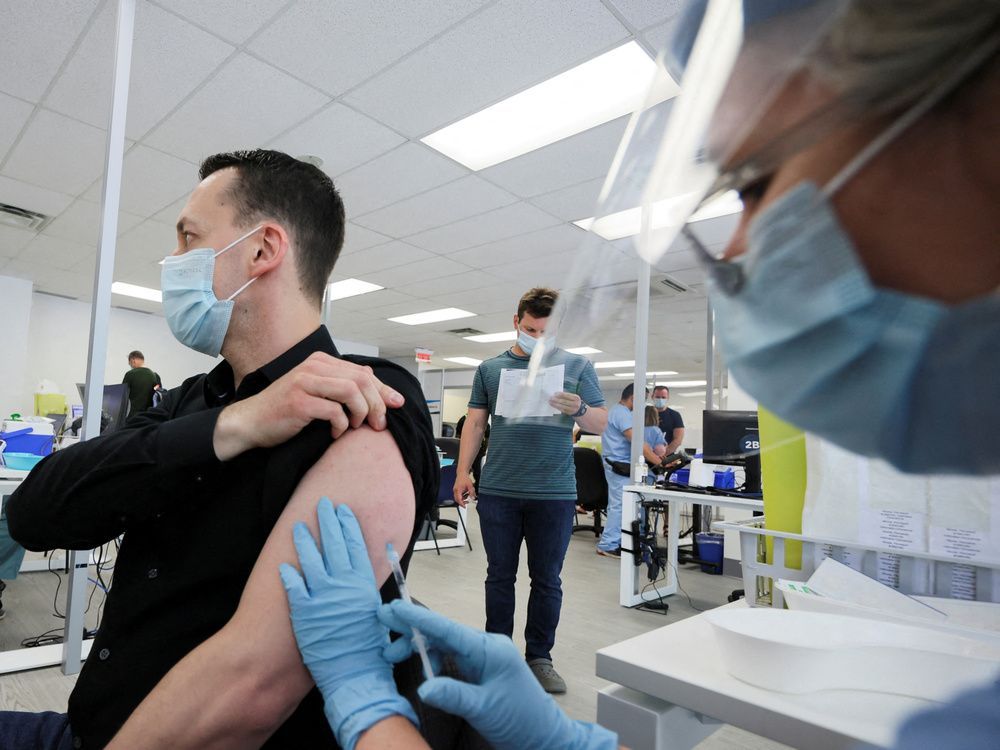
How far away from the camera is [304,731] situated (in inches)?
26.3

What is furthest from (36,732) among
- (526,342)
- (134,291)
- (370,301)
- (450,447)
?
(134,291)

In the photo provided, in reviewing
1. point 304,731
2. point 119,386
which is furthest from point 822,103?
point 119,386

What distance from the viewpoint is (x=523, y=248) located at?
16.1 feet

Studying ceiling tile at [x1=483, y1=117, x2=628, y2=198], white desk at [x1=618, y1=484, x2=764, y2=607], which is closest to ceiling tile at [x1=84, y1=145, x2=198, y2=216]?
ceiling tile at [x1=483, y1=117, x2=628, y2=198]

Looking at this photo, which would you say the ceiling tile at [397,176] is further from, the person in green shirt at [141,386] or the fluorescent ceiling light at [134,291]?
the fluorescent ceiling light at [134,291]

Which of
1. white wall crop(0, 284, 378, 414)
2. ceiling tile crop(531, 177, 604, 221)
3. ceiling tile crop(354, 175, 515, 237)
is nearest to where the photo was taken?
ceiling tile crop(531, 177, 604, 221)

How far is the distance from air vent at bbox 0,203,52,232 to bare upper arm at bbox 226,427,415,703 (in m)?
5.55

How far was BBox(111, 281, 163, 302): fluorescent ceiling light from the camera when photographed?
269 inches

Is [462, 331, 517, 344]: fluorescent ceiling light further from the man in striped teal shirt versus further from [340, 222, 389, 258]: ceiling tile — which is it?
the man in striped teal shirt

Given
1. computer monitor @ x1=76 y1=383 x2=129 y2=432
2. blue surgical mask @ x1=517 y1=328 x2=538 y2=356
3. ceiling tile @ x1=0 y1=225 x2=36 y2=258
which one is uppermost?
ceiling tile @ x1=0 y1=225 x2=36 y2=258

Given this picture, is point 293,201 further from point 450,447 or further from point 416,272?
point 416,272

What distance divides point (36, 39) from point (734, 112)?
11.2 feet

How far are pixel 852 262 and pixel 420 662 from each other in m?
0.53

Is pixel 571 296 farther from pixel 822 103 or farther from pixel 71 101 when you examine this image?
pixel 71 101
